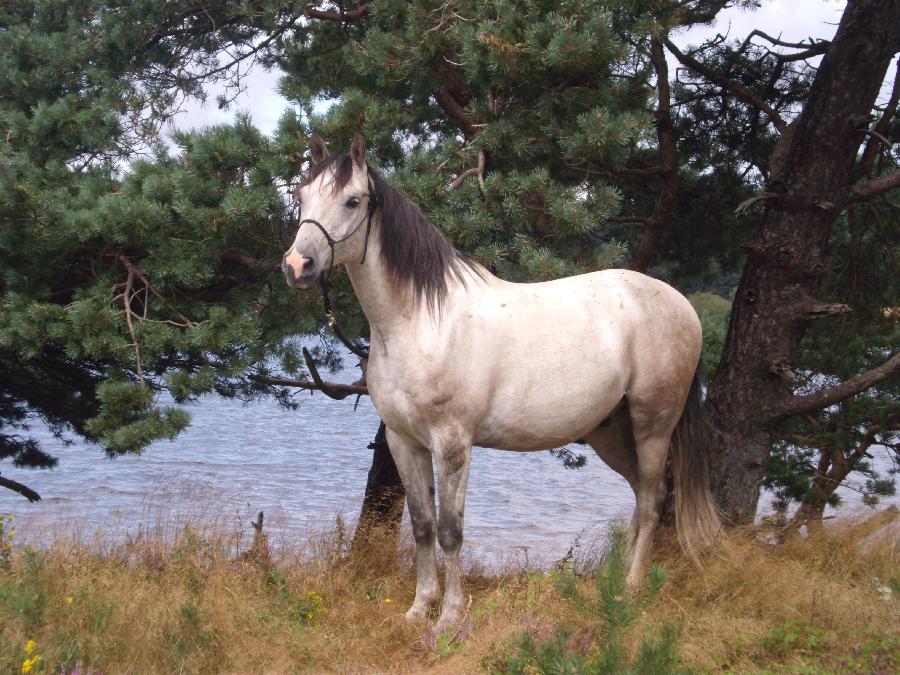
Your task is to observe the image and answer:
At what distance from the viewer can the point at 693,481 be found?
5082mm

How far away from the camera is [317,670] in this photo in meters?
3.93

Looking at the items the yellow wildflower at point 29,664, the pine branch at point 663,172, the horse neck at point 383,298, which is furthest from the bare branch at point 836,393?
the yellow wildflower at point 29,664

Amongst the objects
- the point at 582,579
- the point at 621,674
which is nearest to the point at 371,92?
the point at 582,579

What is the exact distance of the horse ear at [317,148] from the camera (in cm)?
404

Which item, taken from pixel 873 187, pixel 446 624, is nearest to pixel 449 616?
pixel 446 624

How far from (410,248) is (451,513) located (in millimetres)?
1291

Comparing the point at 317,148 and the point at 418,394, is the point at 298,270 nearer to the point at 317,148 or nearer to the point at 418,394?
the point at 317,148

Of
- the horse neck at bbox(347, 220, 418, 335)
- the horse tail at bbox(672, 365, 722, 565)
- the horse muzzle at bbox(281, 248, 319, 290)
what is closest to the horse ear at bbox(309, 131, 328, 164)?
the horse neck at bbox(347, 220, 418, 335)

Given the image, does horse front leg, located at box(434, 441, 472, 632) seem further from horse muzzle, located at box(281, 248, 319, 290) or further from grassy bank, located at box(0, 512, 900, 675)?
horse muzzle, located at box(281, 248, 319, 290)

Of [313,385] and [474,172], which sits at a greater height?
[474,172]

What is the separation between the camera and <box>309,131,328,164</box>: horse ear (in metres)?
4.04

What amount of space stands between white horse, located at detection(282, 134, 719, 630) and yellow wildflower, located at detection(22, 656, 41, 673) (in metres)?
1.73

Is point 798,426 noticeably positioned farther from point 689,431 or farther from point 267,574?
point 267,574

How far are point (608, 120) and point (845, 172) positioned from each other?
6.78 feet
